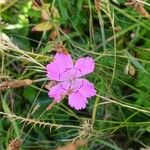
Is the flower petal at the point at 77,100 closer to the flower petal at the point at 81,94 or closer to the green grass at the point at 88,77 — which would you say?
the flower petal at the point at 81,94

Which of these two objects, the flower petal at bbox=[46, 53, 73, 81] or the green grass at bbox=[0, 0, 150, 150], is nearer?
the flower petal at bbox=[46, 53, 73, 81]

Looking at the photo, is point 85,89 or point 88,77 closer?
point 85,89

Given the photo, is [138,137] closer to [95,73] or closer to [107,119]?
[107,119]

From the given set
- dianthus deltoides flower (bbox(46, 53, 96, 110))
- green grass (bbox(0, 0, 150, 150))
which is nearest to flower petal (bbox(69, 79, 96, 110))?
dianthus deltoides flower (bbox(46, 53, 96, 110))

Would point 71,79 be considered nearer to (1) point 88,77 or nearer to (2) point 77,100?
(2) point 77,100

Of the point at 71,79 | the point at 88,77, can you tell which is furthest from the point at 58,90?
the point at 88,77

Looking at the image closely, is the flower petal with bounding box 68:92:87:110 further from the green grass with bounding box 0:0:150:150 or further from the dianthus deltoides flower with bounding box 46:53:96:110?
the green grass with bounding box 0:0:150:150

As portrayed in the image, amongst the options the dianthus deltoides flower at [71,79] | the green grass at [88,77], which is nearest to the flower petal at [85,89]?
the dianthus deltoides flower at [71,79]
